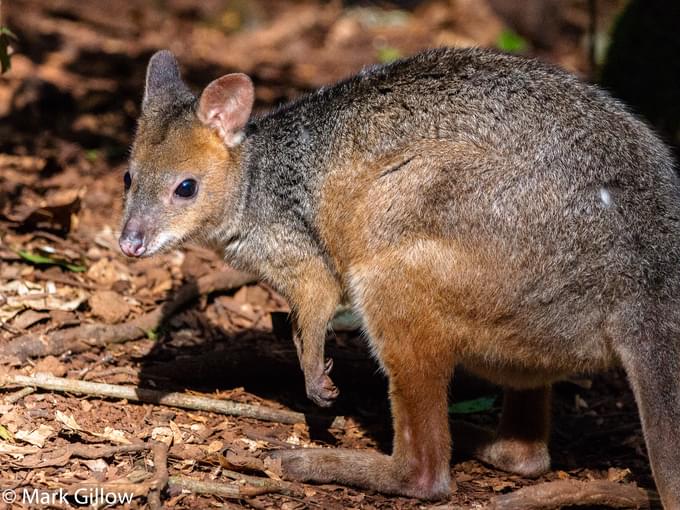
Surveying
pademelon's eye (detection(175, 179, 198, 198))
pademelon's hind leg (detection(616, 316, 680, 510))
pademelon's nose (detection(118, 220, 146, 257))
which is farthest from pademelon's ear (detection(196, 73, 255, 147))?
pademelon's hind leg (detection(616, 316, 680, 510))

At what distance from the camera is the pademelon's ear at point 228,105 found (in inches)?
222

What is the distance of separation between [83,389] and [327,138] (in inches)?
75.4

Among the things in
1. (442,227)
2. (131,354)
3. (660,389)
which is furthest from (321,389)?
(660,389)

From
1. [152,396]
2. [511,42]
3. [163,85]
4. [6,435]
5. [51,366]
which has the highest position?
[511,42]

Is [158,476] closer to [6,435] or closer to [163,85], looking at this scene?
[6,435]

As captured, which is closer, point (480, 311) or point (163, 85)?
point (480, 311)

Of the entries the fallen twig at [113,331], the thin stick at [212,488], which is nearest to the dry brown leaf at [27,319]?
the fallen twig at [113,331]

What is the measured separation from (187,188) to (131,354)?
1.32 metres

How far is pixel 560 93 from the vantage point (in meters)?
5.33

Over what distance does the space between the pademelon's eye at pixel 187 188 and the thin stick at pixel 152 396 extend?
1.12m

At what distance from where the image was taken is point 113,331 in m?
6.51

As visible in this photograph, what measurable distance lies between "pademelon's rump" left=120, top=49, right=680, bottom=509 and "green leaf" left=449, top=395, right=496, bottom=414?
0.57 metres

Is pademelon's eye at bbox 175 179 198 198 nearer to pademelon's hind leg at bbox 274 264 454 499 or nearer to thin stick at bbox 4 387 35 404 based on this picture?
pademelon's hind leg at bbox 274 264 454 499

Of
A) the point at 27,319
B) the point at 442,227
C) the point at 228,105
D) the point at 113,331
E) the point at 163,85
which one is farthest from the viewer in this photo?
the point at 113,331
